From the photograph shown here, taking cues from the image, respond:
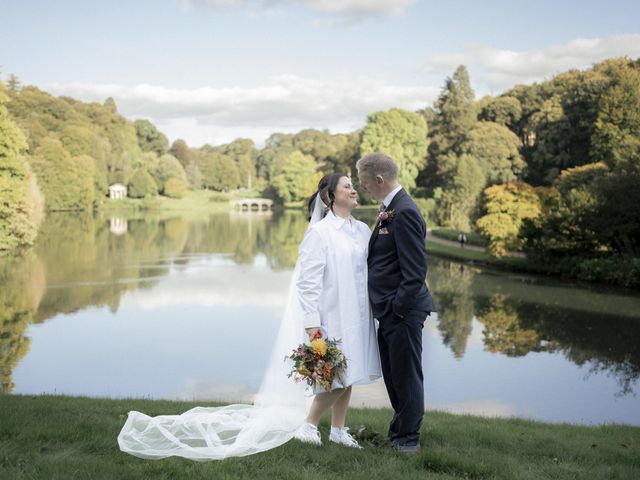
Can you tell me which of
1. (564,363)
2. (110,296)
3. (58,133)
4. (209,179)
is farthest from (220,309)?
(209,179)

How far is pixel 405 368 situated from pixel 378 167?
1353 millimetres

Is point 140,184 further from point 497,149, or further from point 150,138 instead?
point 497,149

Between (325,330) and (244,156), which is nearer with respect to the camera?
(325,330)

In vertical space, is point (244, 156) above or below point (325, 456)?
above

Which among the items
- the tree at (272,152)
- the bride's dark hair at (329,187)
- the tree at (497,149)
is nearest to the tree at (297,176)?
the tree at (272,152)

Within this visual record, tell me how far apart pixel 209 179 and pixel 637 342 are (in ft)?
335

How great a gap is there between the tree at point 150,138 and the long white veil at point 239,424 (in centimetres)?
10892

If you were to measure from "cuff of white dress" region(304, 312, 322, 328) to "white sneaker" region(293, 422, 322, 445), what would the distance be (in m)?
0.69

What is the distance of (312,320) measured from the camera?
4.58 m

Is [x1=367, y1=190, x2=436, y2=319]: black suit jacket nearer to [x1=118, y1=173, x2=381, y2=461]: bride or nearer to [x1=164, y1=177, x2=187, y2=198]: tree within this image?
[x1=118, y1=173, x2=381, y2=461]: bride

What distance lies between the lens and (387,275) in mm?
4539

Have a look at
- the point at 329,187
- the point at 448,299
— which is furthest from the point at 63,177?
the point at 329,187

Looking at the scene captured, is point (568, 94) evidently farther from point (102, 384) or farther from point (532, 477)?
point (532, 477)

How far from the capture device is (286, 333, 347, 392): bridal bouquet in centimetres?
444
